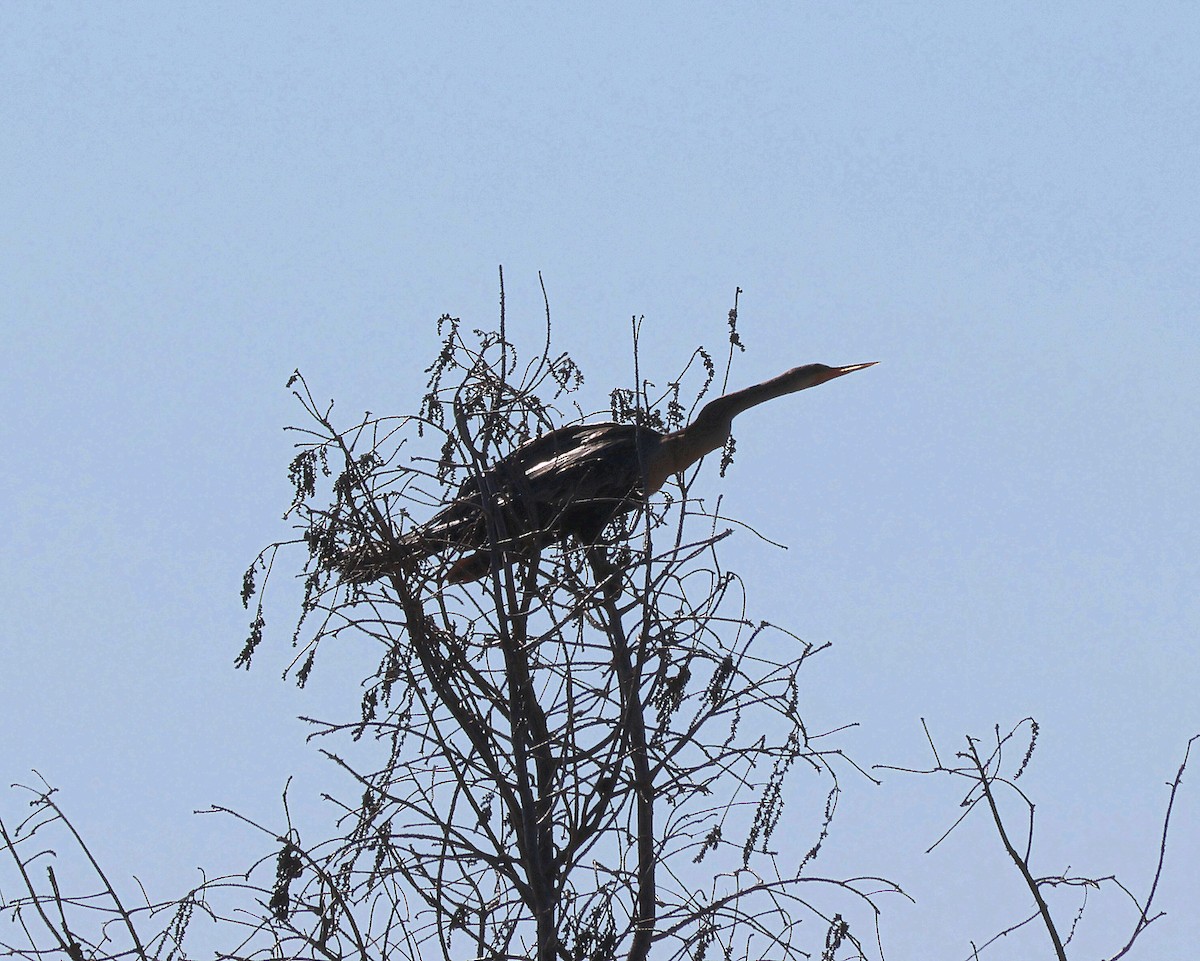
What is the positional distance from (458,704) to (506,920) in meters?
0.68

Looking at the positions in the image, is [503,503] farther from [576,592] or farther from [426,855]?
[426,855]

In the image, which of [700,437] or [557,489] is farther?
[700,437]

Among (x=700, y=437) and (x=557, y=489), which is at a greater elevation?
(x=700, y=437)

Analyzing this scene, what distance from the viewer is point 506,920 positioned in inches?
263

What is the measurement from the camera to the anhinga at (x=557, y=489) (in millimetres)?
7086

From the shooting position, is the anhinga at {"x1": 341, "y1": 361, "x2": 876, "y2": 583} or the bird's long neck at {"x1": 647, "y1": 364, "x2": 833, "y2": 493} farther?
the bird's long neck at {"x1": 647, "y1": 364, "x2": 833, "y2": 493}

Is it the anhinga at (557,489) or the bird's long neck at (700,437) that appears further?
the bird's long neck at (700,437)

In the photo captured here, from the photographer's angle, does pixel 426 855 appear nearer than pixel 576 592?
Yes

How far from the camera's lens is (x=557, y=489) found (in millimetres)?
7414

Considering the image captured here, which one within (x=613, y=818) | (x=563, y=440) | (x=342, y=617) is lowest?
(x=613, y=818)

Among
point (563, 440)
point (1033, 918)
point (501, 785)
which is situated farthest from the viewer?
point (563, 440)

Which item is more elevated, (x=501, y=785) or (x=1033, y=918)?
(x=501, y=785)

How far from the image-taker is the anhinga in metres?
7.09

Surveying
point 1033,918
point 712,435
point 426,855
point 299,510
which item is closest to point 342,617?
point 299,510
